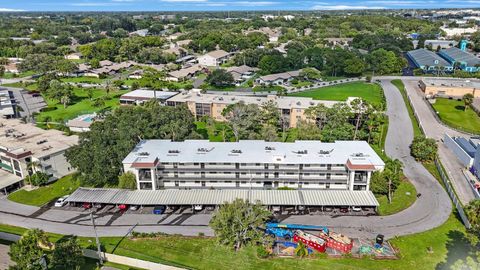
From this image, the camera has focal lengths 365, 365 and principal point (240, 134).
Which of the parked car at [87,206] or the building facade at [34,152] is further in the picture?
the building facade at [34,152]

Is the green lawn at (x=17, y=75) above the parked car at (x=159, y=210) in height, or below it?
above

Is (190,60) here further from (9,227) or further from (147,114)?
(9,227)

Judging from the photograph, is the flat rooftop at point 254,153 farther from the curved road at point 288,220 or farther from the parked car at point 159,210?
the curved road at point 288,220

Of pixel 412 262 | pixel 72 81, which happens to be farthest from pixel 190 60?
pixel 412 262

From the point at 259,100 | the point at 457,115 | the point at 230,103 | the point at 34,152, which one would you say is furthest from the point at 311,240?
the point at 457,115

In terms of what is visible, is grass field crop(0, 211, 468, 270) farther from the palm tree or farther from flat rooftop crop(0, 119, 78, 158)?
flat rooftop crop(0, 119, 78, 158)

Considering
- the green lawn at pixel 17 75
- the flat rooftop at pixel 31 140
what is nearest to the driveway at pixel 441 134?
the flat rooftop at pixel 31 140
